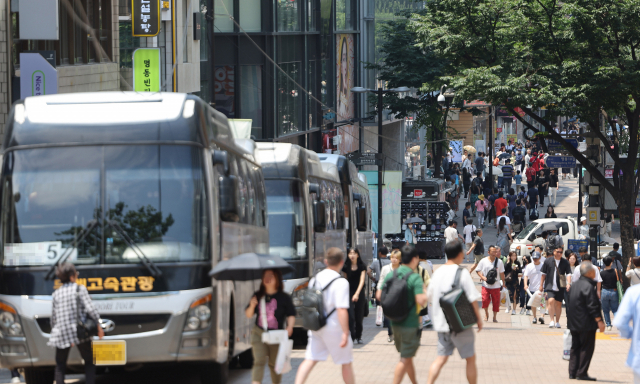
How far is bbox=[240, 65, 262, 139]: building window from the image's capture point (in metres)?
34.2

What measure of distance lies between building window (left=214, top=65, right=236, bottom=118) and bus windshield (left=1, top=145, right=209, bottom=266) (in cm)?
2416

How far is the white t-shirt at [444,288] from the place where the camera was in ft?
29.6

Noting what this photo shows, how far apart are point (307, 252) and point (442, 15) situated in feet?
49.7

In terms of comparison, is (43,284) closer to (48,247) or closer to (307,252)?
(48,247)

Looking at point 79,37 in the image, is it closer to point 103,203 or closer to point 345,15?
point 103,203

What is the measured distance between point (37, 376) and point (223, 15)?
24801 millimetres

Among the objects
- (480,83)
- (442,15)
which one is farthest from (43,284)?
(442,15)

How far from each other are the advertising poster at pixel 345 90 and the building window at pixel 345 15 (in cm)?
45

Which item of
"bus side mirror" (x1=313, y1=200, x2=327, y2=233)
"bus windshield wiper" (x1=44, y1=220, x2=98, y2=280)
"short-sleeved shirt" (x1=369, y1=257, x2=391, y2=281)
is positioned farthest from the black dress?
"bus windshield wiper" (x1=44, y1=220, x2=98, y2=280)

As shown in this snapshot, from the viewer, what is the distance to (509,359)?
45.6ft

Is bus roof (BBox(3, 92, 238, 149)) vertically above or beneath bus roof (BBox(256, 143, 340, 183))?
above

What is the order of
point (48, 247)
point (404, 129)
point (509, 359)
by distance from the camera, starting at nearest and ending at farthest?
point (48, 247)
point (509, 359)
point (404, 129)

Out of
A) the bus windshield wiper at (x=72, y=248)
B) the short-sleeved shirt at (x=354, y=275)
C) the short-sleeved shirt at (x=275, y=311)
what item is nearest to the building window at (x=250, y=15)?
the short-sleeved shirt at (x=354, y=275)

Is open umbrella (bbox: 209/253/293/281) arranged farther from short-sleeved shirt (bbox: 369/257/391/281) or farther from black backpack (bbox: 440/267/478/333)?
short-sleeved shirt (bbox: 369/257/391/281)
